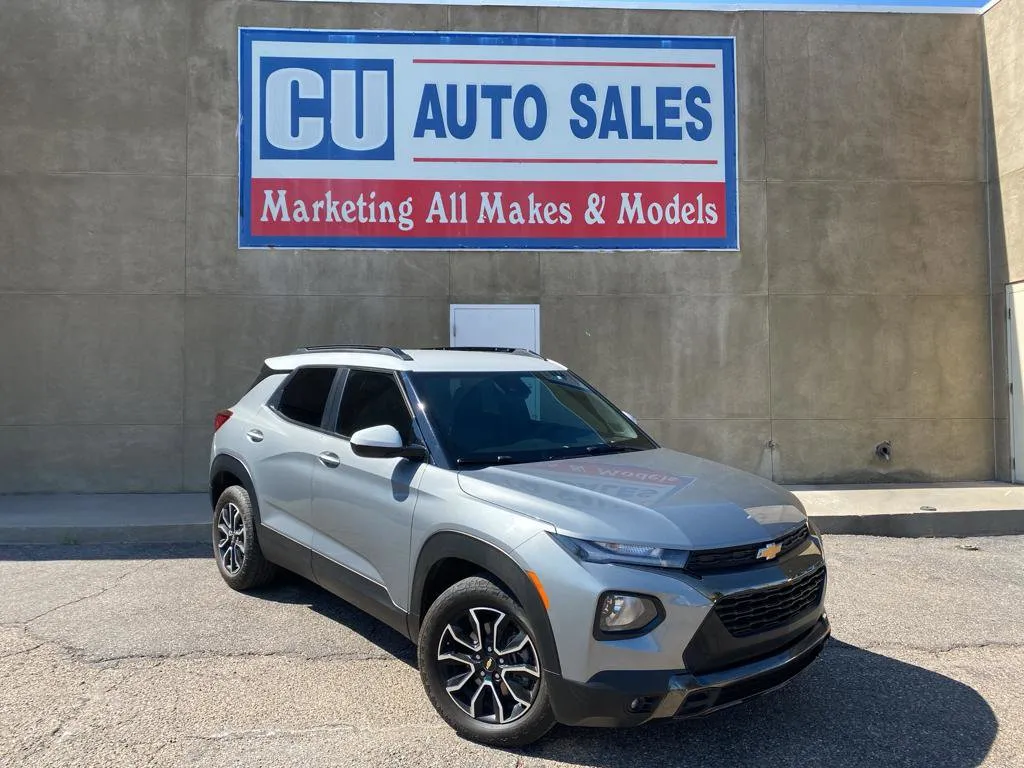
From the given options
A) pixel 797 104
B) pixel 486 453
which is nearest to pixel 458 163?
pixel 797 104

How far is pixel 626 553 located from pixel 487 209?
6.95 m

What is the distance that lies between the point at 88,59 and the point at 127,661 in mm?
8039

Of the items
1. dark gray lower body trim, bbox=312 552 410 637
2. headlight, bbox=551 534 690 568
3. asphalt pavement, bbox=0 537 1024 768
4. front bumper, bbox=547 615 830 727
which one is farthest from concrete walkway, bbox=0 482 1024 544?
headlight, bbox=551 534 690 568

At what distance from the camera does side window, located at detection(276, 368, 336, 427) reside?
180 inches

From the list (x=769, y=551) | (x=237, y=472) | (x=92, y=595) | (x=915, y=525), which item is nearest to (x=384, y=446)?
(x=769, y=551)

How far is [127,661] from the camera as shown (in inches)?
159

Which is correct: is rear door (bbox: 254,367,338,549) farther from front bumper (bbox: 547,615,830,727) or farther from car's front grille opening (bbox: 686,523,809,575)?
car's front grille opening (bbox: 686,523,809,575)

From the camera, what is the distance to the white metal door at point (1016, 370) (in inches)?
358

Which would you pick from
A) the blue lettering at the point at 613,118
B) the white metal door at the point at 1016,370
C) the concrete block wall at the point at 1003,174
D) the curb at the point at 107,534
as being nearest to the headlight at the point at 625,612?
the curb at the point at 107,534

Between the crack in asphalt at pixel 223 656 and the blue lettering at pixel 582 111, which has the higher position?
the blue lettering at pixel 582 111

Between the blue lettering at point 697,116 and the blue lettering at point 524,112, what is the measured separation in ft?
6.07

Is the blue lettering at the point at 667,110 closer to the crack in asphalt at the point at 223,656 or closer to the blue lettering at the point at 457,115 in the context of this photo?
the blue lettering at the point at 457,115

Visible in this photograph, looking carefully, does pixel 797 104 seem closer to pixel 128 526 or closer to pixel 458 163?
pixel 458 163

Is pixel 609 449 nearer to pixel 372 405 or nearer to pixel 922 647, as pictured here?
pixel 372 405
